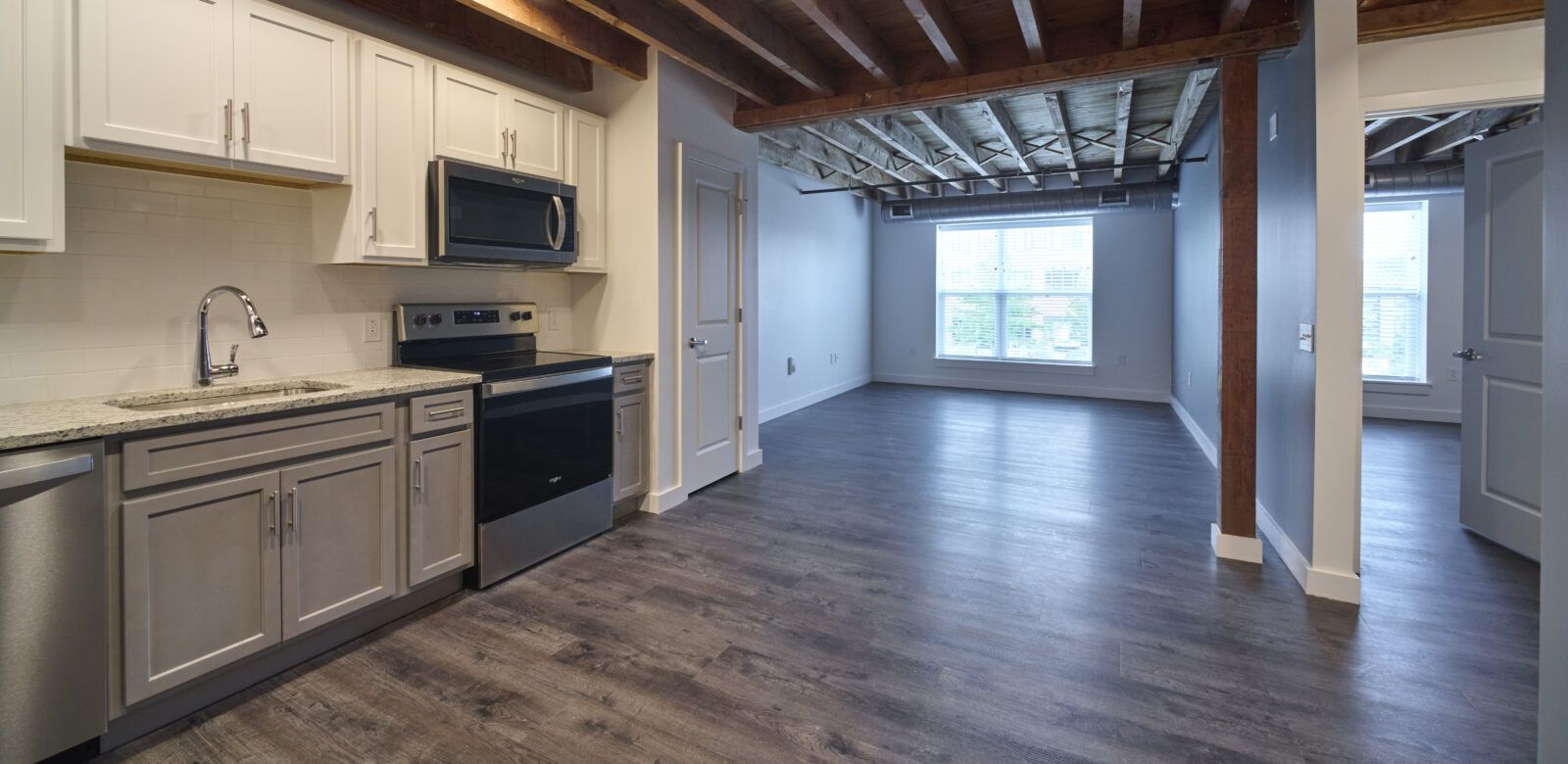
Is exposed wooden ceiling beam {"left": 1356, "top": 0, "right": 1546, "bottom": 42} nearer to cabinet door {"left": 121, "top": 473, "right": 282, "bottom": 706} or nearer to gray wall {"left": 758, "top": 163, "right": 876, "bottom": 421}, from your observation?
cabinet door {"left": 121, "top": 473, "right": 282, "bottom": 706}

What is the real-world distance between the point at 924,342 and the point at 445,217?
7.34 meters

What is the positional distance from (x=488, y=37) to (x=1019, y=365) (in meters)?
7.28

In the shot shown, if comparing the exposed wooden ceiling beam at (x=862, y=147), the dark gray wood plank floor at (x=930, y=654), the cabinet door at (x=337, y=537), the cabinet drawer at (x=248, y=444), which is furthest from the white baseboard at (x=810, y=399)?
the cabinet drawer at (x=248, y=444)

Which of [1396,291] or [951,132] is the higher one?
[951,132]

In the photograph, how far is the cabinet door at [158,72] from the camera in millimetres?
1986

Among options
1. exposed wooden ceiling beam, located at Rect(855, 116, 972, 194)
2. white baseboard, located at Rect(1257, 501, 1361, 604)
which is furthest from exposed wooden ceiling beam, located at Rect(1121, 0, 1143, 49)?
white baseboard, located at Rect(1257, 501, 1361, 604)

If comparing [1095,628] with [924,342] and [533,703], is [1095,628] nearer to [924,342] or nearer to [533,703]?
[533,703]

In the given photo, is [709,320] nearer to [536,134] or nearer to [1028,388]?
[536,134]

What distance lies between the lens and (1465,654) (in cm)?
236

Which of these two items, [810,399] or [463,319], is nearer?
[463,319]

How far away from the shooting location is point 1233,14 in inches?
120

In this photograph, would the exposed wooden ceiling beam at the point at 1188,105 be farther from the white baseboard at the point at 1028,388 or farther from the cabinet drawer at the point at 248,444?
the cabinet drawer at the point at 248,444

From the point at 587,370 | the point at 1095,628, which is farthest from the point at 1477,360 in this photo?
the point at 587,370

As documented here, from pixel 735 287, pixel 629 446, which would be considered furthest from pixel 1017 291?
pixel 629 446
